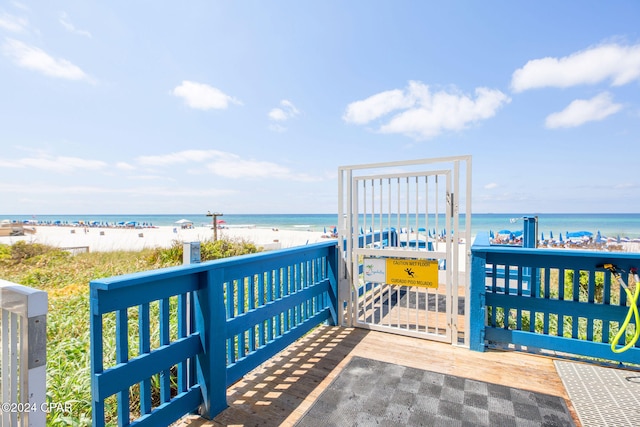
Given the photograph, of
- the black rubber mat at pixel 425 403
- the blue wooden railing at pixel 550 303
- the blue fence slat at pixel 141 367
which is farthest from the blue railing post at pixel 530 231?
the blue fence slat at pixel 141 367

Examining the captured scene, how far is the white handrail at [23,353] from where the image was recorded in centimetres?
101

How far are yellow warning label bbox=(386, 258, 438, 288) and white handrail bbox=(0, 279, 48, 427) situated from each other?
9.62ft

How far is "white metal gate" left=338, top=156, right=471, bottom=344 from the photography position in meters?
2.97

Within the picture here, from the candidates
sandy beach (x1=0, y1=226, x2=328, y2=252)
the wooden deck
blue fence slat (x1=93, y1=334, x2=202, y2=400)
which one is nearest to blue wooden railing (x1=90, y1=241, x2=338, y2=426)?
blue fence slat (x1=93, y1=334, x2=202, y2=400)

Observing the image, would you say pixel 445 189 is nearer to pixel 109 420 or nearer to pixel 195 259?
pixel 195 259

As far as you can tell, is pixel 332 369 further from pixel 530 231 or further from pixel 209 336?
pixel 530 231

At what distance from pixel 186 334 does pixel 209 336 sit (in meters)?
0.15

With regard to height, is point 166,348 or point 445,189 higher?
point 445,189

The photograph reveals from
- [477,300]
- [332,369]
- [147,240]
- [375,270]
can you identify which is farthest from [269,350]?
[147,240]

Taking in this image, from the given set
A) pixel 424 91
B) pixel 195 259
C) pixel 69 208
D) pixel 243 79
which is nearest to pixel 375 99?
pixel 424 91

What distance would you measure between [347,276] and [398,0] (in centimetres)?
551

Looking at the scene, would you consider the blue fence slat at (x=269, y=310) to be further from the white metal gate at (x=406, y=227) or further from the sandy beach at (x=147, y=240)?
the sandy beach at (x=147, y=240)

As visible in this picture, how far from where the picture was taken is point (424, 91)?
909cm

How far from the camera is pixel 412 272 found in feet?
10.6
